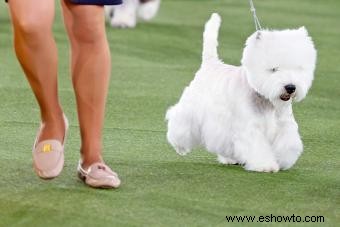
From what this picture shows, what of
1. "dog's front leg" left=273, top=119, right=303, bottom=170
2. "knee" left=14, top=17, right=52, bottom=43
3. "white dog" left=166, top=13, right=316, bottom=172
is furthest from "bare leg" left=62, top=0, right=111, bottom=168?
"dog's front leg" left=273, top=119, right=303, bottom=170

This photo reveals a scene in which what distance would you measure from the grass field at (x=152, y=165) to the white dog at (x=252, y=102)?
8 cm

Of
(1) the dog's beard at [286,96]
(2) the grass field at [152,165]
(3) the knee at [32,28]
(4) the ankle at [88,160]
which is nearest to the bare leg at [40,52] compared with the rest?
(3) the knee at [32,28]

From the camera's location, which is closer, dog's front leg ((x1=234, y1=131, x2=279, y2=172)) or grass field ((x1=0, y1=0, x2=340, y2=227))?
grass field ((x1=0, y1=0, x2=340, y2=227))

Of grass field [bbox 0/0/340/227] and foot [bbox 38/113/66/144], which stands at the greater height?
foot [bbox 38/113/66/144]

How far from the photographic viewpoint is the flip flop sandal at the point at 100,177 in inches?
159

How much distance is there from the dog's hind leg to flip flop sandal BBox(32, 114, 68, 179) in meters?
0.86

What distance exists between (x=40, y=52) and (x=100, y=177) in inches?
20.1

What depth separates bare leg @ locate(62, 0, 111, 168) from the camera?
3.93m

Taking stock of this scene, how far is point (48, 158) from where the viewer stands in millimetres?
3949

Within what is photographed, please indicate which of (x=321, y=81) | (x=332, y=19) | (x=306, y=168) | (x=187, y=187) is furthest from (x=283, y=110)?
(x=332, y=19)

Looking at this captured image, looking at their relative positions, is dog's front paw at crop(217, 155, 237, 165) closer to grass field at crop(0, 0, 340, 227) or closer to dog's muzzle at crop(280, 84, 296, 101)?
grass field at crop(0, 0, 340, 227)

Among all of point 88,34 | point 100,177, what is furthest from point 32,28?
point 100,177

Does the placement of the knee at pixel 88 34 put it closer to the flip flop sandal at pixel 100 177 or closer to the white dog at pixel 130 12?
the flip flop sandal at pixel 100 177

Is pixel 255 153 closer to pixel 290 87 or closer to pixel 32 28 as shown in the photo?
pixel 290 87
